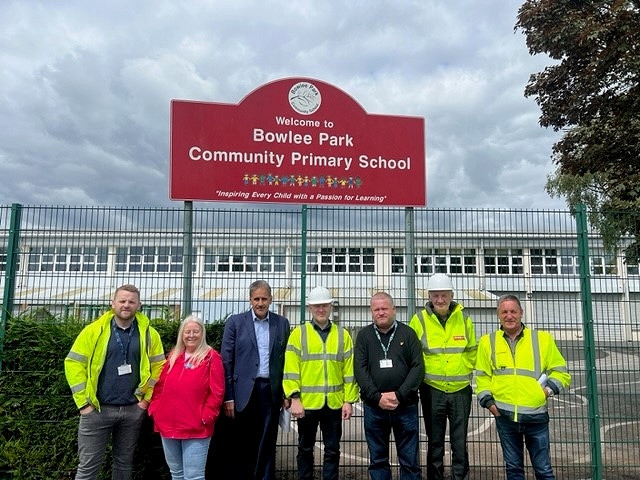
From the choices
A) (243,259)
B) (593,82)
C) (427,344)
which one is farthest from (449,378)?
(593,82)

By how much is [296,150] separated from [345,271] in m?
2.20

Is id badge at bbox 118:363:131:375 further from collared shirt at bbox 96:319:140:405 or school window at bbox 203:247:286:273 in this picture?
school window at bbox 203:247:286:273

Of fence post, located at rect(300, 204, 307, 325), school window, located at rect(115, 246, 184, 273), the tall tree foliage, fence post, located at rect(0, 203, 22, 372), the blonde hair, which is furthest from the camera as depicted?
the tall tree foliage

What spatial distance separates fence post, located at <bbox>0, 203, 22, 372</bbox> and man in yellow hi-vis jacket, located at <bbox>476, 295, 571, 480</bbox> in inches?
194

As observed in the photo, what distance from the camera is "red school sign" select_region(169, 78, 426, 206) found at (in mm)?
6770

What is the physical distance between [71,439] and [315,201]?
405cm

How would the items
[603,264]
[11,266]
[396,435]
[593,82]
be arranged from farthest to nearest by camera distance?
[593,82] → [603,264] → [11,266] → [396,435]

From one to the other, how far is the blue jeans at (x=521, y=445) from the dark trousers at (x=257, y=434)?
6.75 ft

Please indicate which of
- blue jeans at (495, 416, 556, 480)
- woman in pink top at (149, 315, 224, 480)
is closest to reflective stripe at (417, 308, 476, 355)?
blue jeans at (495, 416, 556, 480)

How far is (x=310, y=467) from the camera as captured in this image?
4500 millimetres

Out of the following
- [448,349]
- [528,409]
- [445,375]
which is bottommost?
[528,409]

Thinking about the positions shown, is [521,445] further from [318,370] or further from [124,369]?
[124,369]

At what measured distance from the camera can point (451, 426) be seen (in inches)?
180

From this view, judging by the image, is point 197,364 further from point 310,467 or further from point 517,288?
point 517,288
